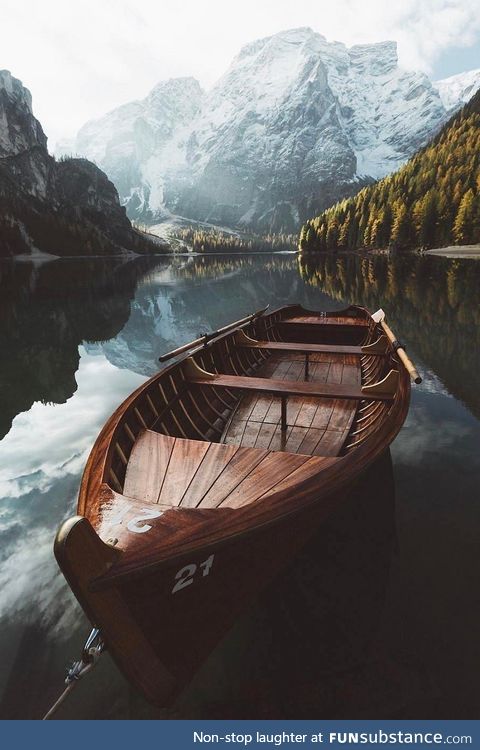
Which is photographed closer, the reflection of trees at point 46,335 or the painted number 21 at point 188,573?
the painted number 21 at point 188,573

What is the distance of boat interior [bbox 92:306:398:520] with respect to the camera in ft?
16.6

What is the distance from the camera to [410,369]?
22.5 feet

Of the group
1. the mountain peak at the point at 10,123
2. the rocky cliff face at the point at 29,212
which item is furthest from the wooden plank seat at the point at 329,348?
the mountain peak at the point at 10,123

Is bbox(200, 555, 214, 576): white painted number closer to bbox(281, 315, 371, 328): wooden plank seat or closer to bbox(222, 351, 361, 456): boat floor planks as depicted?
bbox(222, 351, 361, 456): boat floor planks

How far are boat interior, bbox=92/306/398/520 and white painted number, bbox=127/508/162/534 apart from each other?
0.28 meters

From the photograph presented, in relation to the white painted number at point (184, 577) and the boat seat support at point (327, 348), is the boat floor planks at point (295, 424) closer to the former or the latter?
the boat seat support at point (327, 348)

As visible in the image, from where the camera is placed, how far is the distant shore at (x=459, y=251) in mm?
75125

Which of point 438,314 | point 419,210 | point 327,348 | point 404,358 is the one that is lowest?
point 438,314

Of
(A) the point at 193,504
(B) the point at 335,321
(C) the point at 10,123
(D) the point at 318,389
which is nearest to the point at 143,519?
(A) the point at 193,504

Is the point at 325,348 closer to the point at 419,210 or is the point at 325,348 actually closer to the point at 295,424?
the point at 295,424

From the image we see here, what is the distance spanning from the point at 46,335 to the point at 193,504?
70.5 feet

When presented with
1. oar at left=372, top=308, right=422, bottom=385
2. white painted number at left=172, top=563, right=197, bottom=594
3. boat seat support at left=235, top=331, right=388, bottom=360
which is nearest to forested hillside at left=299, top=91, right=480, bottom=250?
boat seat support at left=235, top=331, right=388, bottom=360

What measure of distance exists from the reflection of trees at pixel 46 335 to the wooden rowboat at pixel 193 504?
7.32m

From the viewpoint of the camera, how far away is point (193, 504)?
4734 mm
